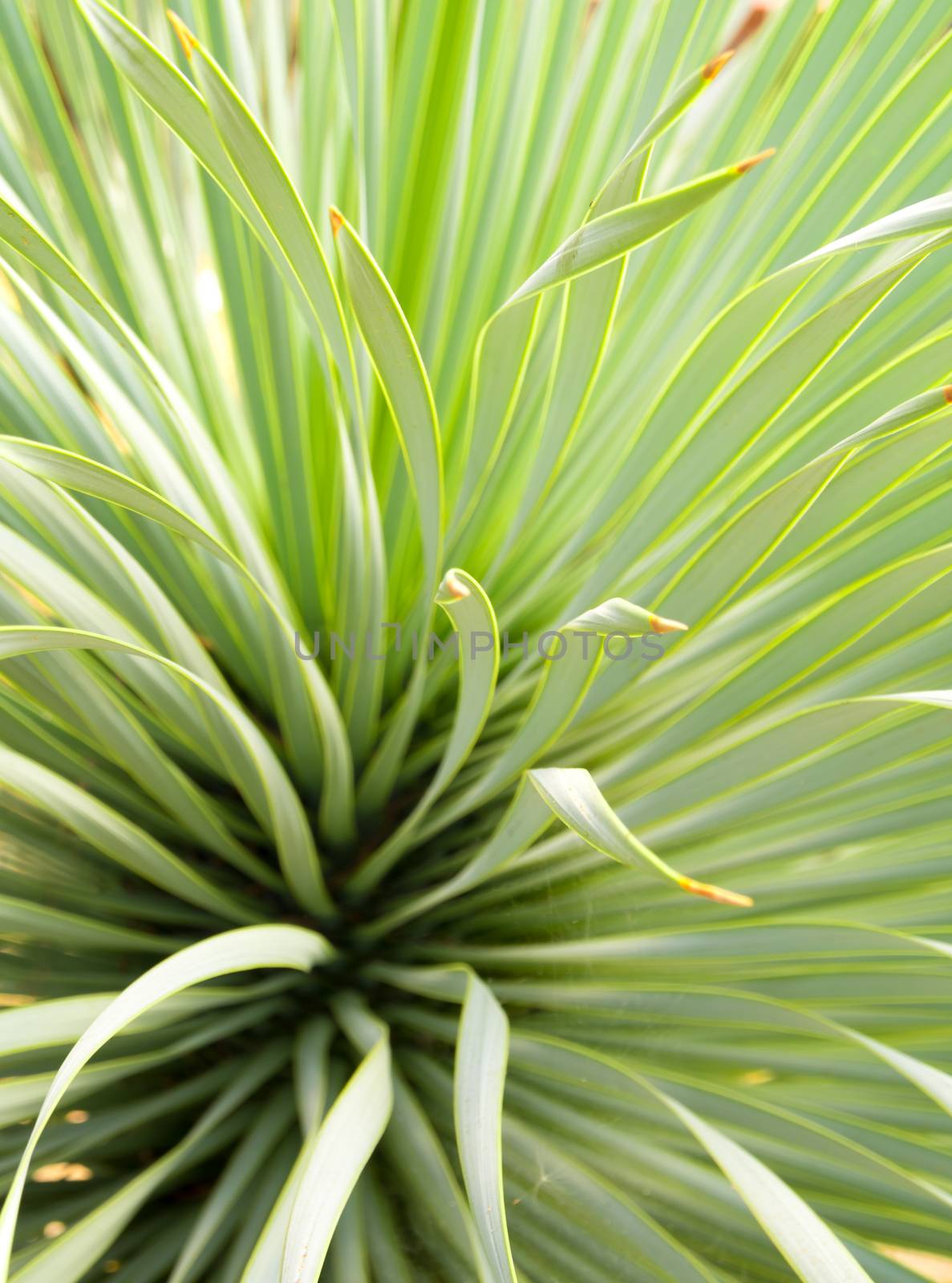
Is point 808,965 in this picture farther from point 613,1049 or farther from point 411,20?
point 411,20

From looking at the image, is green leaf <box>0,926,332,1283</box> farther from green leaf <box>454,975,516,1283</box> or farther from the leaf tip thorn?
the leaf tip thorn

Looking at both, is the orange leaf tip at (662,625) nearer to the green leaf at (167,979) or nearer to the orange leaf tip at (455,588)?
the orange leaf tip at (455,588)

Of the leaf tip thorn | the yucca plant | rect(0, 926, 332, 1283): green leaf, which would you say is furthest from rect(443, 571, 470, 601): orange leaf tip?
the leaf tip thorn

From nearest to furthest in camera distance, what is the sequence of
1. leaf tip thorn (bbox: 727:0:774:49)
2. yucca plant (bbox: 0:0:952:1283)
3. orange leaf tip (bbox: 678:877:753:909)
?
1. orange leaf tip (bbox: 678:877:753:909)
2. yucca plant (bbox: 0:0:952:1283)
3. leaf tip thorn (bbox: 727:0:774:49)

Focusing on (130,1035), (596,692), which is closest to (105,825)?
(130,1035)

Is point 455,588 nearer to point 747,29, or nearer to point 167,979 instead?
point 167,979

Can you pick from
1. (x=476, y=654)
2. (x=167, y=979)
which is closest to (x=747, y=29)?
(x=476, y=654)

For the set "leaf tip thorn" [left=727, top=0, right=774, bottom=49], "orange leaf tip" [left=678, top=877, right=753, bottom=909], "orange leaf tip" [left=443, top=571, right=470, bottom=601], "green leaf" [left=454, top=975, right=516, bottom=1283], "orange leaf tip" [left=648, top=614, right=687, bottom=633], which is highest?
"leaf tip thorn" [left=727, top=0, right=774, bottom=49]
